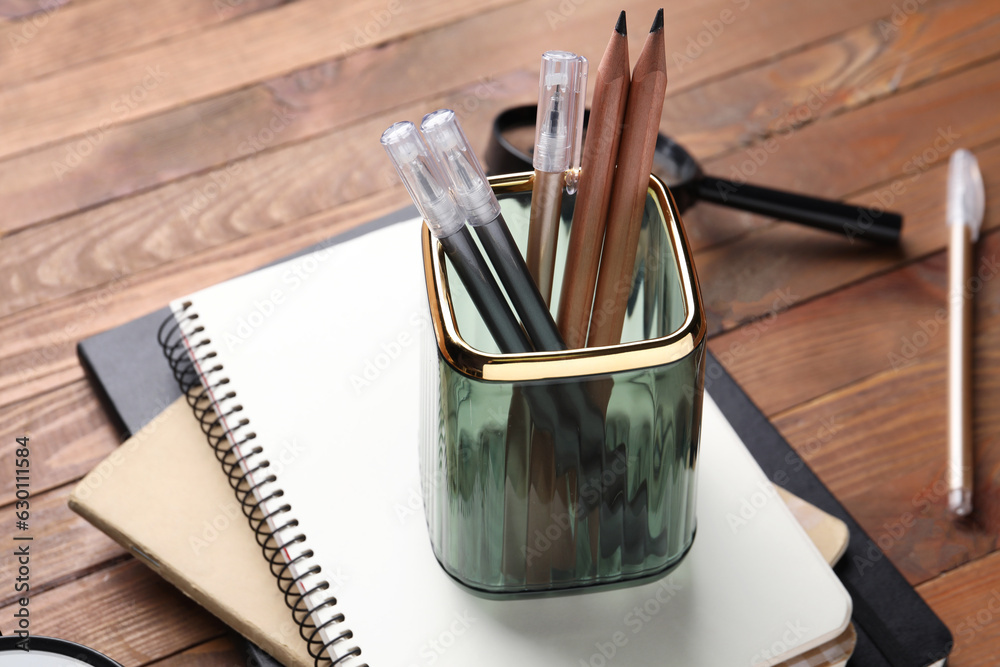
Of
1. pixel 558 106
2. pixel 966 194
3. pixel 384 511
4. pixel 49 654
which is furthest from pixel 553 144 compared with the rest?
pixel 966 194

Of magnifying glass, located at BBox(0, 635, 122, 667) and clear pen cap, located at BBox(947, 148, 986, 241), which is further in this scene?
clear pen cap, located at BBox(947, 148, 986, 241)

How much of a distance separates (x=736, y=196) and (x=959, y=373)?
0.60 feet

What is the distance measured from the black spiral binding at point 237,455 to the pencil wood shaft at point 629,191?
171 mm

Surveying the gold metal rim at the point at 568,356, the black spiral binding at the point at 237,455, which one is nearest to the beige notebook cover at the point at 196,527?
the black spiral binding at the point at 237,455

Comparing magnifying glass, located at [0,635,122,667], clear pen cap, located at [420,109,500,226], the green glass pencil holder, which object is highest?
clear pen cap, located at [420,109,500,226]

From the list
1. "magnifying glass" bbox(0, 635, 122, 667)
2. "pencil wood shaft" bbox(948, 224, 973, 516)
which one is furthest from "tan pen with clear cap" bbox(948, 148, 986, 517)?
"magnifying glass" bbox(0, 635, 122, 667)

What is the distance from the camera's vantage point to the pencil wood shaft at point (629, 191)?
33 centimetres

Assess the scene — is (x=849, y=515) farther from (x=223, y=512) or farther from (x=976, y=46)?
(x=976, y=46)

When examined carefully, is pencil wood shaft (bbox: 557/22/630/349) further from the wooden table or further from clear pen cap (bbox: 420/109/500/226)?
the wooden table

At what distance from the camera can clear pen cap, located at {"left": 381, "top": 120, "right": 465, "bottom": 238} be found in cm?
32

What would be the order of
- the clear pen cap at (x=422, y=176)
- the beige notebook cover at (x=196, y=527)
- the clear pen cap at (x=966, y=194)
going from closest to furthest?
the clear pen cap at (x=422, y=176), the beige notebook cover at (x=196, y=527), the clear pen cap at (x=966, y=194)

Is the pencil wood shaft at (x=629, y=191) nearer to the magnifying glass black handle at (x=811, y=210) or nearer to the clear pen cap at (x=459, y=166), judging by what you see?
the clear pen cap at (x=459, y=166)

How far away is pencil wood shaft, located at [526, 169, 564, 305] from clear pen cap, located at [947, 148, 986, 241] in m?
0.39

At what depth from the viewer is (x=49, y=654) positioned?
1.37 feet
